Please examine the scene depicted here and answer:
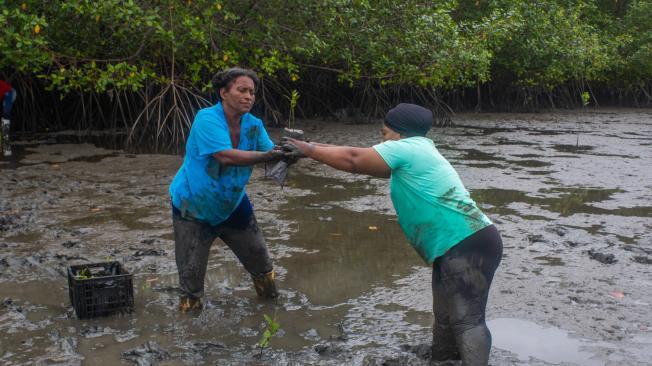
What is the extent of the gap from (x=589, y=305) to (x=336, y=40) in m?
9.26

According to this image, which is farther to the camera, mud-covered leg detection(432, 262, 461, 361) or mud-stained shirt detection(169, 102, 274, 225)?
mud-stained shirt detection(169, 102, 274, 225)

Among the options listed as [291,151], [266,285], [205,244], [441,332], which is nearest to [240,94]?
[291,151]

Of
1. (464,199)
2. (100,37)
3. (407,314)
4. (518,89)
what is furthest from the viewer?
(518,89)

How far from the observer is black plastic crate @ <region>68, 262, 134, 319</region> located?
4352 mm

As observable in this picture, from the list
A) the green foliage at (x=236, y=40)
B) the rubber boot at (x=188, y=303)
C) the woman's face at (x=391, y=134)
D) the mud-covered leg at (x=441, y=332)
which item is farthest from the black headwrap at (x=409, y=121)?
the green foliage at (x=236, y=40)

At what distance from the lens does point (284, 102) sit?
659 inches

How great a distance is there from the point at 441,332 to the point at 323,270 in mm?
1866

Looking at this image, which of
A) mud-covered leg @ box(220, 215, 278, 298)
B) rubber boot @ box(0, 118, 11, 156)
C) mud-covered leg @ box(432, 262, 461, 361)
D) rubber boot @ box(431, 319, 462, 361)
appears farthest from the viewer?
rubber boot @ box(0, 118, 11, 156)

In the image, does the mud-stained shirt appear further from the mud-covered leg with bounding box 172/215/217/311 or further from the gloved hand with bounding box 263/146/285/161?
the gloved hand with bounding box 263/146/285/161

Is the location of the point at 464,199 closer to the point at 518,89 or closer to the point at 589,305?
the point at 589,305

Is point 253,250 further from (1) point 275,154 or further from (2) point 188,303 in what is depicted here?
(1) point 275,154

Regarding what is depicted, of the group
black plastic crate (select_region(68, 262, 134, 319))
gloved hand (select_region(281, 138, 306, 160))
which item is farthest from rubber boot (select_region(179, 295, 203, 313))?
gloved hand (select_region(281, 138, 306, 160))

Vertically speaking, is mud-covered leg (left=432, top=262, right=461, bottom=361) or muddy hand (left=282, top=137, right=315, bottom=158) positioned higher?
muddy hand (left=282, top=137, right=315, bottom=158)

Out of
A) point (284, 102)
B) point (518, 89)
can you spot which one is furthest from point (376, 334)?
point (518, 89)
